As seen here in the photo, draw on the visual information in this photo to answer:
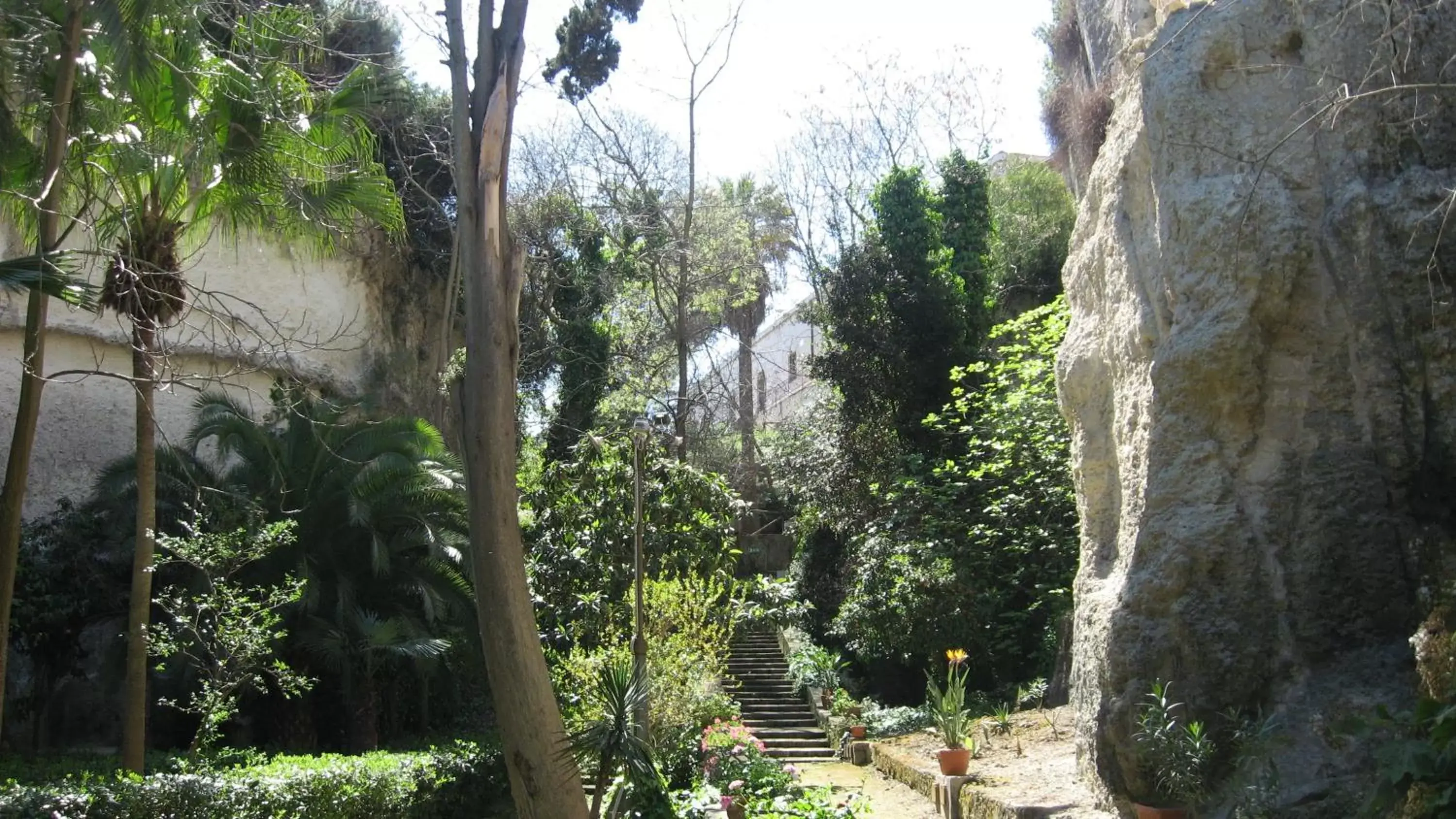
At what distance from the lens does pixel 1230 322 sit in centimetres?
872

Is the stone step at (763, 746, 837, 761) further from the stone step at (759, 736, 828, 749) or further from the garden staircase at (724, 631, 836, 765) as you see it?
the stone step at (759, 736, 828, 749)

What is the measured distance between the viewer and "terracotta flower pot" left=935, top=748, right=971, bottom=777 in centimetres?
1198

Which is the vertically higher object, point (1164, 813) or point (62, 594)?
point (62, 594)

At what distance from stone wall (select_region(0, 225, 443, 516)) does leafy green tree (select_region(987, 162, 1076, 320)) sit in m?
13.6

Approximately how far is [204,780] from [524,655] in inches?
157

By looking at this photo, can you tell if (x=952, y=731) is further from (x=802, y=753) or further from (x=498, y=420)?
(x=802, y=753)

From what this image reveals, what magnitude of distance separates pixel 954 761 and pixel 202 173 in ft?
33.8

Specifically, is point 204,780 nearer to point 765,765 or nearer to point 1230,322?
point 765,765

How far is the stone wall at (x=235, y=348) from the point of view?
20000mm

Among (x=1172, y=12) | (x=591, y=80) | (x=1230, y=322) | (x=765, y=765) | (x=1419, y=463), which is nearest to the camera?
(x=1419, y=463)

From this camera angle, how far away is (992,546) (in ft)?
68.8

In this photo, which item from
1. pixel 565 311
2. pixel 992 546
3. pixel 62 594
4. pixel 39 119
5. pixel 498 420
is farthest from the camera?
pixel 565 311

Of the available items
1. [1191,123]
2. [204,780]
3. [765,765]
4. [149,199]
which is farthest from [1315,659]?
[149,199]

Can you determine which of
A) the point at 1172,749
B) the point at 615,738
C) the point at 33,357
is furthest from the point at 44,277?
the point at 1172,749
